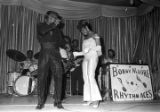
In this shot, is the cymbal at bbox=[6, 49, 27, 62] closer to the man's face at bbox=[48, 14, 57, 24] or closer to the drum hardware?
the drum hardware

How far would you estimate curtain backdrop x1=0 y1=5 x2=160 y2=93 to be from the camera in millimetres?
7832

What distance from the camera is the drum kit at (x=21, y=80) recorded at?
6.92 m

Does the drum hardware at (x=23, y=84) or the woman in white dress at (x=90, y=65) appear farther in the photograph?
the drum hardware at (x=23, y=84)

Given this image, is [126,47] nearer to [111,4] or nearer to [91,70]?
[111,4]

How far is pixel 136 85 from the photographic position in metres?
5.95

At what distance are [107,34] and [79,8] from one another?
5.20 feet

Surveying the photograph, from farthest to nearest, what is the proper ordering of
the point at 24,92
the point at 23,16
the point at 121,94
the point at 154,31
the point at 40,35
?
the point at 23,16
the point at 154,31
the point at 24,92
the point at 121,94
the point at 40,35

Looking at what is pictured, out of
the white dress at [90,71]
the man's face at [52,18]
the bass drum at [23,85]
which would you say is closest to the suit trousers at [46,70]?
the man's face at [52,18]

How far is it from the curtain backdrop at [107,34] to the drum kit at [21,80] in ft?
2.36

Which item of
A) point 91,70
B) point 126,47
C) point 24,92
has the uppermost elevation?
point 126,47

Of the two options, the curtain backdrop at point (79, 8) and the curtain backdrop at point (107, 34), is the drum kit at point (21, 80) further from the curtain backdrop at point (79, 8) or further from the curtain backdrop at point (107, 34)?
the curtain backdrop at point (79, 8)

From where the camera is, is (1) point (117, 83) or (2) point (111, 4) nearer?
(1) point (117, 83)

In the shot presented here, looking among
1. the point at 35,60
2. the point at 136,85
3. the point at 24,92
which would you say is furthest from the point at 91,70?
the point at 35,60

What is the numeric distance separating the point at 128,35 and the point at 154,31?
4.58ft
